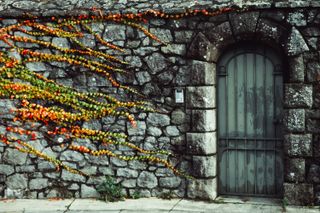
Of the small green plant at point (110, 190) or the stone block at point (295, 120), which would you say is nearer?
the stone block at point (295, 120)

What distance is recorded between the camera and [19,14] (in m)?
7.15

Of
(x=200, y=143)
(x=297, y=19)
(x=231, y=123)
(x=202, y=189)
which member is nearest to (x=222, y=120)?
(x=231, y=123)

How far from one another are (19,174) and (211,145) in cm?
301

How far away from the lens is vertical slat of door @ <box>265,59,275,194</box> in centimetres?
677

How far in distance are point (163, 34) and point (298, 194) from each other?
2.96 metres

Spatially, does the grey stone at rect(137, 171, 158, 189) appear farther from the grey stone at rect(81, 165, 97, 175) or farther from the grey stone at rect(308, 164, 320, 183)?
the grey stone at rect(308, 164, 320, 183)

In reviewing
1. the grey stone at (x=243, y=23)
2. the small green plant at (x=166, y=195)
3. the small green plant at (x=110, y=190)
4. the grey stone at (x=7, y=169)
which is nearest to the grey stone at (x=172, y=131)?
the small green plant at (x=166, y=195)

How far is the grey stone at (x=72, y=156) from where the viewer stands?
7137mm

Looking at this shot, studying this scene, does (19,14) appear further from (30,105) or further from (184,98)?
(184,98)

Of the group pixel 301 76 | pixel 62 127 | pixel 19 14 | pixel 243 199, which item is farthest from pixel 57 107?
pixel 301 76

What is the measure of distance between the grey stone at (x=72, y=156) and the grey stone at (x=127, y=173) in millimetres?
615

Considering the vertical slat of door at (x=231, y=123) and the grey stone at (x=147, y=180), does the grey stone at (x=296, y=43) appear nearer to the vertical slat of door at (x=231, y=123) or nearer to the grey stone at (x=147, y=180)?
the vertical slat of door at (x=231, y=123)

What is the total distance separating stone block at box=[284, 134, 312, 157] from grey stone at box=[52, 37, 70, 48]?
11.6 ft

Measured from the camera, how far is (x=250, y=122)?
690cm
